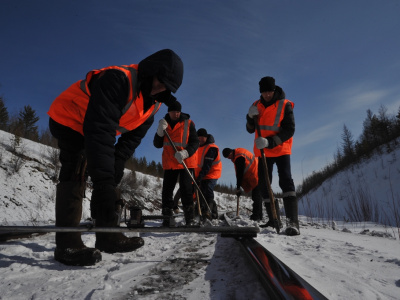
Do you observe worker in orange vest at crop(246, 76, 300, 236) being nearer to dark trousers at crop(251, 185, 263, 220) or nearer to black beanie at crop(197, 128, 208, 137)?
dark trousers at crop(251, 185, 263, 220)

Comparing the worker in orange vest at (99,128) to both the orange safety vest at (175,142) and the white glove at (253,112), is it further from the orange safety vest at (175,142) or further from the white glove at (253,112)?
the orange safety vest at (175,142)

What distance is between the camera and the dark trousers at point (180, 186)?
3.71 meters

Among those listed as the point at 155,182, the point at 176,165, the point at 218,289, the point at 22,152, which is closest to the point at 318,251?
the point at 218,289

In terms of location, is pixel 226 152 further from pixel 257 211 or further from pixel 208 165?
pixel 257 211

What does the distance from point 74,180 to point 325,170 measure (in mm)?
31118

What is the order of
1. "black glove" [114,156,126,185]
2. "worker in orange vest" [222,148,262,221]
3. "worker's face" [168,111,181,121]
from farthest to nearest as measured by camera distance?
"worker in orange vest" [222,148,262,221] → "worker's face" [168,111,181,121] → "black glove" [114,156,126,185]

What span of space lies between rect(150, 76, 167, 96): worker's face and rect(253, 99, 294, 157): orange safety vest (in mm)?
1797

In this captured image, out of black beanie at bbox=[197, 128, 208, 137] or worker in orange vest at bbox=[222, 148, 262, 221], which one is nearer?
worker in orange vest at bbox=[222, 148, 262, 221]

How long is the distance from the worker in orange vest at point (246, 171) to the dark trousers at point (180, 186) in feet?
6.33

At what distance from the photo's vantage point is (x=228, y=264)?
4.33 ft

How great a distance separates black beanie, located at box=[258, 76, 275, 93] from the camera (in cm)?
319

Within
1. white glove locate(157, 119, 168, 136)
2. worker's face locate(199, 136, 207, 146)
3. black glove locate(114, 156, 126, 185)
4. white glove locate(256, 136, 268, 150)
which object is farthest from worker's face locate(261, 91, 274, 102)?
worker's face locate(199, 136, 207, 146)

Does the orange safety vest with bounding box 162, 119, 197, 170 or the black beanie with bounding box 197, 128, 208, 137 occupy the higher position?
the black beanie with bounding box 197, 128, 208, 137

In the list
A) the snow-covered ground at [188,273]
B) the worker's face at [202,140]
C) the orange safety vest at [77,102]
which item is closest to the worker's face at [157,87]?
the orange safety vest at [77,102]
